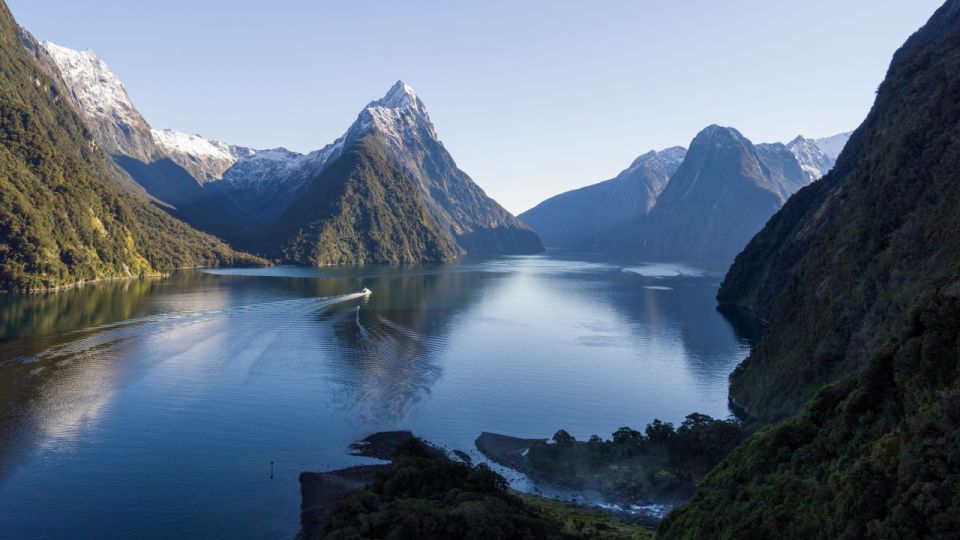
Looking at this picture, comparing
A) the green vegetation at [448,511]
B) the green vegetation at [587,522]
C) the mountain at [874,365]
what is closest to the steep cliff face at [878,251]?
the mountain at [874,365]

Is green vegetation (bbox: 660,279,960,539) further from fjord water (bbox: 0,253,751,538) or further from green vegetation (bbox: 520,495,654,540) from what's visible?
fjord water (bbox: 0,253,751,538)

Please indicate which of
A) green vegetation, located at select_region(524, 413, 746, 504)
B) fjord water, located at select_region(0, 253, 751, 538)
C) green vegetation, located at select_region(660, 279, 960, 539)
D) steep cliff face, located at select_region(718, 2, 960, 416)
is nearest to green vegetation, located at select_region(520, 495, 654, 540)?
green vegetation, located at select_region(524, 413, 746, 504)

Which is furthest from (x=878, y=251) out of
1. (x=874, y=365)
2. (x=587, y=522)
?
(x=587, y=522)

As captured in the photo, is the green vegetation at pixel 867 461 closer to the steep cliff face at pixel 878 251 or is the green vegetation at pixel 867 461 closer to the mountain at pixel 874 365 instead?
the mountain at pixel 874 365

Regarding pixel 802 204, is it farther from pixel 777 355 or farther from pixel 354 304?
pixel 354 304

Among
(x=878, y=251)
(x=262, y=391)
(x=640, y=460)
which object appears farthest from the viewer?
(x=262, y=391)

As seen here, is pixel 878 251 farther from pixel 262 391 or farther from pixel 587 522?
pixel 262 391

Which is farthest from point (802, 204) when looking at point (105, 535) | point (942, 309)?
point (105, 535)
